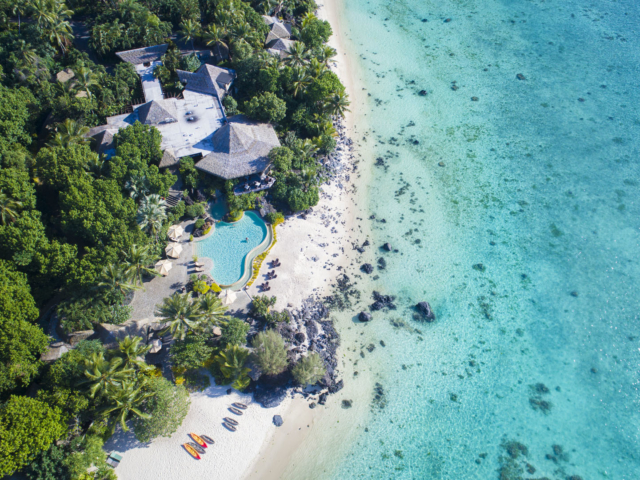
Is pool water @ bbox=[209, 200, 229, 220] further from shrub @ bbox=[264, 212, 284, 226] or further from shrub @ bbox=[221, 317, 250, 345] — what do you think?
shrub @ bbox=[221, 317, 250, 345]

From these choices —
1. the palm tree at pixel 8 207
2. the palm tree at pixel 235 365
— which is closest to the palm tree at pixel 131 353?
the palm tree at pixel 235 365

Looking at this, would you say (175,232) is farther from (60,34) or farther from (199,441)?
(60,34)

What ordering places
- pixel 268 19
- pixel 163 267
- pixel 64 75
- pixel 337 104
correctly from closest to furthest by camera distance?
1. pixel 163 267
2. pixel 64 75
3. pixel 337 104
4. pixel 268 19

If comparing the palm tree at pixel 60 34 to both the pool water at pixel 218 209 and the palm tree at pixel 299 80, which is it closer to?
the palm tree at pixel 299 80

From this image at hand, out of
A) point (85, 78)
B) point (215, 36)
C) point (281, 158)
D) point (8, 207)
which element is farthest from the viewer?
point (215, 36)

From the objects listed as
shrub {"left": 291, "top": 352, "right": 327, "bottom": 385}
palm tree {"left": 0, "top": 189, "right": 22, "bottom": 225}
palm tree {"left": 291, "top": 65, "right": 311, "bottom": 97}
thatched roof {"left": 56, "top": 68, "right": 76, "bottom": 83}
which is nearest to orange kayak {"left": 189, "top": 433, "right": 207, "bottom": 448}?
shrub {"left": 291, "top": 352, "right": 327, "bottom": 385}

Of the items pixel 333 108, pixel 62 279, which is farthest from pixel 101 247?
pixel 333 108

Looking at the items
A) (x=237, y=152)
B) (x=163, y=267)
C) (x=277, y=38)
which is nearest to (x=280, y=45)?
(x=277, y=38)
